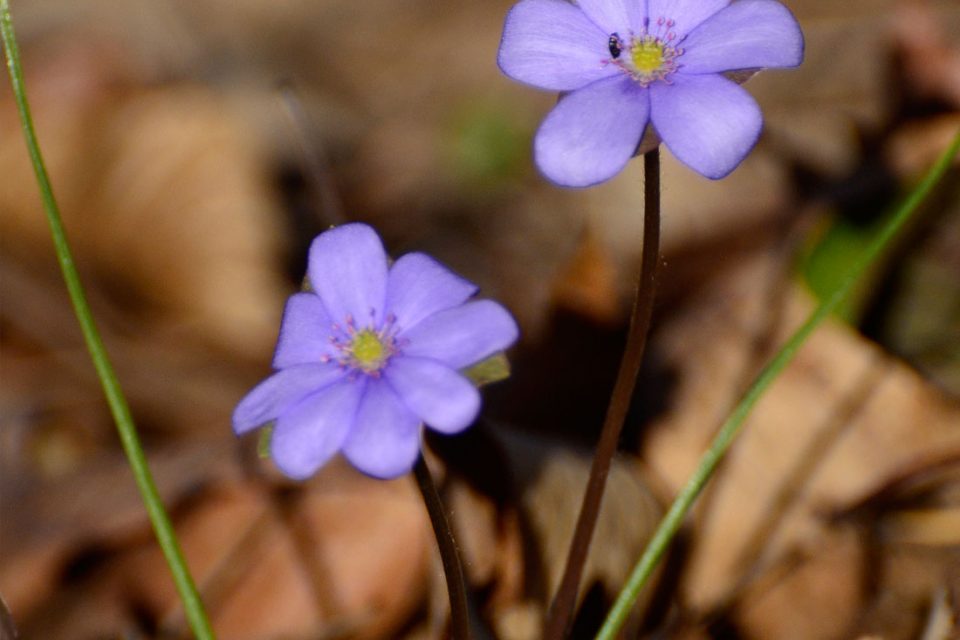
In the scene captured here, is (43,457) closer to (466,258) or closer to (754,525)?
(466,258)

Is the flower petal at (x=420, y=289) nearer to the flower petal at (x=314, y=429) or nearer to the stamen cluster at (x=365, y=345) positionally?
the stamen cluster at (x=365, y=345)

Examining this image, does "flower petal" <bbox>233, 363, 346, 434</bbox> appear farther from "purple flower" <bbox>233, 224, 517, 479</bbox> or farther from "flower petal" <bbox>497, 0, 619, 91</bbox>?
"flower petal" <bbox>497, 0, 619, 91</bbox>

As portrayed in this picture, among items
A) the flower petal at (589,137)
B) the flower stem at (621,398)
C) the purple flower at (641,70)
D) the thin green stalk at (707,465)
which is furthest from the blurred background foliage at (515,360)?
the flower petal at (589,137)

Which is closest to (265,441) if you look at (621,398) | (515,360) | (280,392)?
(280,392)

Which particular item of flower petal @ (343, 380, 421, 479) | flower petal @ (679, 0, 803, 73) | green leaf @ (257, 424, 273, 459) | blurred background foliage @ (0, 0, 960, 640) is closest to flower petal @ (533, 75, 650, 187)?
flower petal @ (679, 0, 803, 73)

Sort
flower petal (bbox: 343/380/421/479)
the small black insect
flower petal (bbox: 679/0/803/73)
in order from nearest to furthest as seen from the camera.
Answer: flower petal (bbox: 343/380/421/479) < flower petal (bbox: 679/0/803/73) < the small black insect

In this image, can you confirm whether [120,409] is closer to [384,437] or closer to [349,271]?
[349,271]
